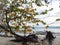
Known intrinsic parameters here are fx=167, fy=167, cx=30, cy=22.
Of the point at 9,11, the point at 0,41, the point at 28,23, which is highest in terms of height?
the point at 9,11

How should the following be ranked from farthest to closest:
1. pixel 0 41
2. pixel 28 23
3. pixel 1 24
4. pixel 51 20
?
1. pixel 51 20
2. pixel 0 41
3. pixel 28 23
4. pixel 1 24

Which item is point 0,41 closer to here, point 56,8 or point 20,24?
point 20,24

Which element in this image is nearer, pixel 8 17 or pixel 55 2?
pixel 8 17

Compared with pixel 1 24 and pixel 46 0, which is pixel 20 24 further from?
pixel 46 0

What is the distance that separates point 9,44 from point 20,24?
273 millimetres

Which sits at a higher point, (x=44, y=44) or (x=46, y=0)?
(x=46, y=0)

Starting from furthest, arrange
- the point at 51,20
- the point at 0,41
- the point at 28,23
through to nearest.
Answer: the point at 51,20, the point at 0,41, the point at 28,23

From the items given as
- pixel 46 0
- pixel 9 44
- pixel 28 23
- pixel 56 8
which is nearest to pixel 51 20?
pixel 56 8

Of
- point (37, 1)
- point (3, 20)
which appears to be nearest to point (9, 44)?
point (3, 20)

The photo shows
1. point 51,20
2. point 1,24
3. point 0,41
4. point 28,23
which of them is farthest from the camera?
point 51,20

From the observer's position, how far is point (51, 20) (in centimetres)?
236

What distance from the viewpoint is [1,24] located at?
1708 mm

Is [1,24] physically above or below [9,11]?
below

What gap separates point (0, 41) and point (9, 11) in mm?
443
